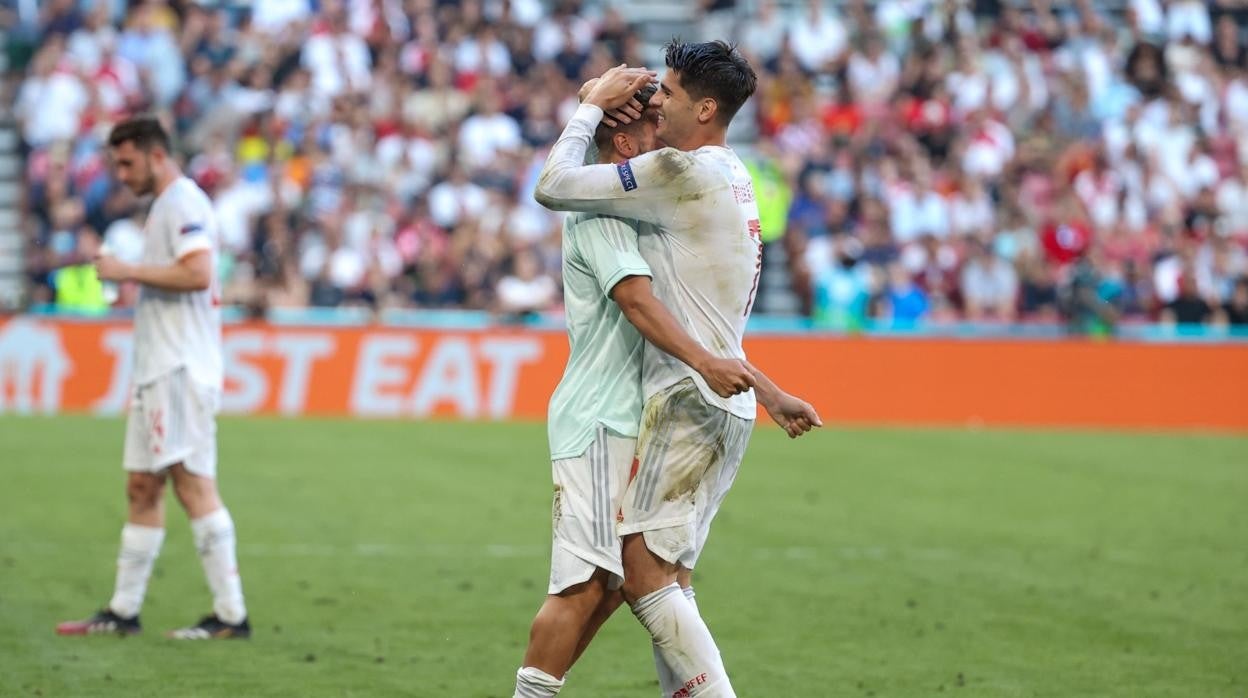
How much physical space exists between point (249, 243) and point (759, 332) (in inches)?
253

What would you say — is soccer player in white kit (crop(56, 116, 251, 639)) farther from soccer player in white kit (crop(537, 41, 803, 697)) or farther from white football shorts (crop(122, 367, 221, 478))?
soccer player in white kit (crop(537, 41, 803, 697))

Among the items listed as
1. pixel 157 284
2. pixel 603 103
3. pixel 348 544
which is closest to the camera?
pixel 603 103

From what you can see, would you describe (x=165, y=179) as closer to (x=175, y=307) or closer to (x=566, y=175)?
(x=175, y=307)

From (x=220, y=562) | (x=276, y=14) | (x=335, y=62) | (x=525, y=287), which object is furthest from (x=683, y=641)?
(x=276, y=14)

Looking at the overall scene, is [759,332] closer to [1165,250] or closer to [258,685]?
[1165,250]

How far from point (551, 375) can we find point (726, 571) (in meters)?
9.83

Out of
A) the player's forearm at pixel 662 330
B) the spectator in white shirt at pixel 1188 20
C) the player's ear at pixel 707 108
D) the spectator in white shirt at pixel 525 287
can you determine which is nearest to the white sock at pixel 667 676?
the player's forearm at pixel 662 330

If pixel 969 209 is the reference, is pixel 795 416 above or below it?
above

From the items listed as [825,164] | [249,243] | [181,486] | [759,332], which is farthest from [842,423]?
[181,486]

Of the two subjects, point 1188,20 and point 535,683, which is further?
point 1188,20

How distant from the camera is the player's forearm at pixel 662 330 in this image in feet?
18.8

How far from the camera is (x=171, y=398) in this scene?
8.76 m

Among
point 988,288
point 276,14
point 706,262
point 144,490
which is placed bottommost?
point 988,288

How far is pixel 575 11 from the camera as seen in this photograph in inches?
1065
